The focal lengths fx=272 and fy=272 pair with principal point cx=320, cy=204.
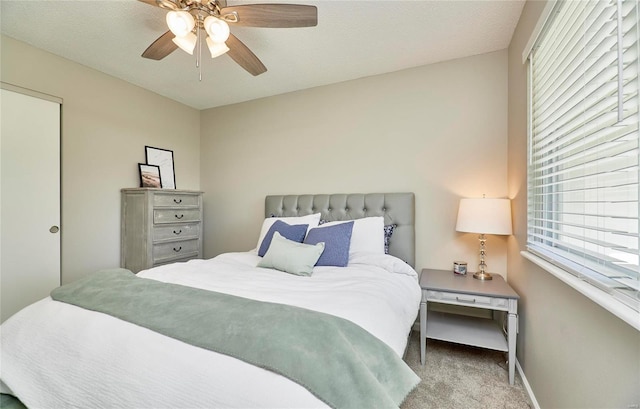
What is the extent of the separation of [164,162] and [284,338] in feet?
10.5

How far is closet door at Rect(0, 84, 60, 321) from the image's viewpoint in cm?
220

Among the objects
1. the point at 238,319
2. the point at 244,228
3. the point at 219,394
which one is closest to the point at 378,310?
the point at 238,319

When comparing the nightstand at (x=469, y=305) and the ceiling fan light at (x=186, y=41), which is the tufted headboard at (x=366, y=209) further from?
the ceiling fan light at (x=186, y=41)

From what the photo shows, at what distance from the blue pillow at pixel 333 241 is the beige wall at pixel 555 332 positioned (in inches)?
48.0

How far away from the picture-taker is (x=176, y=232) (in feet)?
10.0

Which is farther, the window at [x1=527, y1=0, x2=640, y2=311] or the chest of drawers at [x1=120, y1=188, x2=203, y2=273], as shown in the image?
the chest of drawers at [x1=120, y1=188, x2=203, y2=273]

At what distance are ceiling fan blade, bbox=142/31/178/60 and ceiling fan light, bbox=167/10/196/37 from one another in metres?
0.22

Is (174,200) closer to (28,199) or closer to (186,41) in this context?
(28,199)

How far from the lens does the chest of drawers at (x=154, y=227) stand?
279 centimetres

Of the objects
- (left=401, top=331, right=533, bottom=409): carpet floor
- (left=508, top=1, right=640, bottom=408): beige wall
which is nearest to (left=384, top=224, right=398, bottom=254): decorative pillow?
(left=401, top=331, right=533, bottom=409): carpet floor

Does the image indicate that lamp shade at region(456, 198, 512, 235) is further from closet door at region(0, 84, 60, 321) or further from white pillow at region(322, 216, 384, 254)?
closet door at region(0, 84, 60, 321)

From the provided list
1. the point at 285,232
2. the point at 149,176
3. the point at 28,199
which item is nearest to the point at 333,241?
the point at 285,232

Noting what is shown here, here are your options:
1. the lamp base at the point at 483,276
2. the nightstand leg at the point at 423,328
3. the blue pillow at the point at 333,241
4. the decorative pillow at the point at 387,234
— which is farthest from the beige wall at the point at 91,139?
the lamp base at the point at 483,276

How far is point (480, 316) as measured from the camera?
239cm
